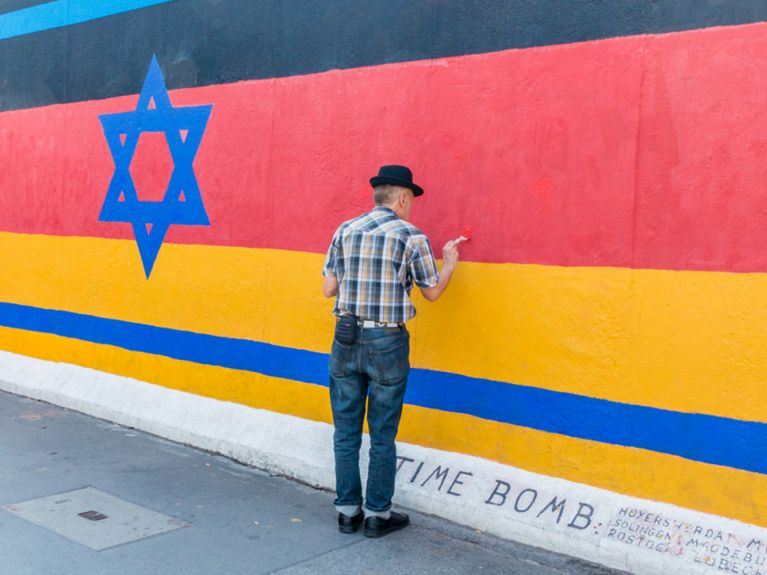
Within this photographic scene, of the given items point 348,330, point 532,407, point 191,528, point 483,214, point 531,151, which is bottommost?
point 191,528

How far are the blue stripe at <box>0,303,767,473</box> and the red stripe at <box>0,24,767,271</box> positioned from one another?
2.52 ft

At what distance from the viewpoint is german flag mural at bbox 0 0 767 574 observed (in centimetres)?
406

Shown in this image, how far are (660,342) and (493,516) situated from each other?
134cm

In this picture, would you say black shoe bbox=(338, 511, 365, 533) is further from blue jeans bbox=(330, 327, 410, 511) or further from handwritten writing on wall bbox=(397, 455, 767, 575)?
handwritten writing on wall bbox=(397, 455, 767, 575)

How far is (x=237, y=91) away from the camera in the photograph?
634cm

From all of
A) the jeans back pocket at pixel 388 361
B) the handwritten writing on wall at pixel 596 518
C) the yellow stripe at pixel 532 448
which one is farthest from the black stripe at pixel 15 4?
the handwritten writing on wall at pixel 596 518

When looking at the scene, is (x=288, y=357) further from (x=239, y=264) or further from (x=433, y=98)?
(x=433, y=98)

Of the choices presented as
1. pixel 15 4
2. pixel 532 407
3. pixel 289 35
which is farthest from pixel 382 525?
pixel 15 4

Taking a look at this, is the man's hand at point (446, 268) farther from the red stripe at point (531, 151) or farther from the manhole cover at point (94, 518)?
the manhole cover at point (94, 518)

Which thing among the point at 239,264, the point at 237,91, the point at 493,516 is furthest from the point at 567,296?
the point at 237,91

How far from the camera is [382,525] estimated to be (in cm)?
457

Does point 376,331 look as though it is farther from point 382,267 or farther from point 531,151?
point 531,151

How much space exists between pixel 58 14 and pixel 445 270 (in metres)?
5.52

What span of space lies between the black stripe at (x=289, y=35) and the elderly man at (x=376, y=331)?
112 centimetres
